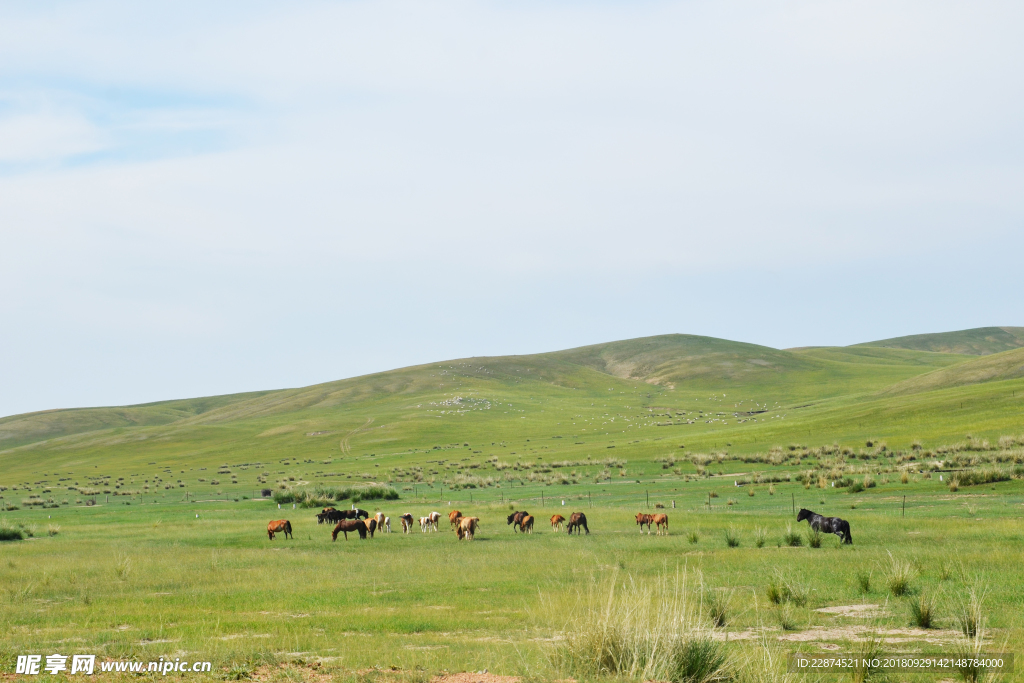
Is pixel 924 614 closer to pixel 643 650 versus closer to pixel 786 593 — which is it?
pixel 786 593

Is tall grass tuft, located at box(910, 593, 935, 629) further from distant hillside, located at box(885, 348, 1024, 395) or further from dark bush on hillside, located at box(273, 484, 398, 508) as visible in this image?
distant hillside, located at box(885, 348, 1024, 395)

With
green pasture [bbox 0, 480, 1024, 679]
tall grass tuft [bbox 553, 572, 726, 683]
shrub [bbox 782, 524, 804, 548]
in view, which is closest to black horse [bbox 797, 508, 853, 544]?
green pasture [bbox 0, 480, 1024, 679]

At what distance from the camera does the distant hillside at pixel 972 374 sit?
10638 cm

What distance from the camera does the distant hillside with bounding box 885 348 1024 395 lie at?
349 feet

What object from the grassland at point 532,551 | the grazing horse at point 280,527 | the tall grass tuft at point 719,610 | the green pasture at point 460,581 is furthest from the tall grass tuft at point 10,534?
the tall grass tuft at point 719,610

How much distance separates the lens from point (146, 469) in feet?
371

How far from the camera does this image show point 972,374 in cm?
11075

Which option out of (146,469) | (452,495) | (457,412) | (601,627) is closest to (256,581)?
(601,627)

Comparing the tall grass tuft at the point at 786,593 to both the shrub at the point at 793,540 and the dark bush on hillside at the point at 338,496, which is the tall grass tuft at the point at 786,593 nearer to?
the shrub at the point at 793,540

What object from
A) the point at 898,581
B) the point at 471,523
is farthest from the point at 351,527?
the point at 898,581

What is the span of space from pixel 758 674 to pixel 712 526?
80.6ft

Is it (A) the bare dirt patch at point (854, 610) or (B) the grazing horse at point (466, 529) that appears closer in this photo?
(A) the bare dirt patch at point (854, 610)

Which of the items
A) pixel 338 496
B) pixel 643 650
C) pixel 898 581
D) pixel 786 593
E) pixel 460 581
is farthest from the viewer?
pixel 338 496

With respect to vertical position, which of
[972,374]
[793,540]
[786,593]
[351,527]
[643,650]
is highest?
[972,374]
